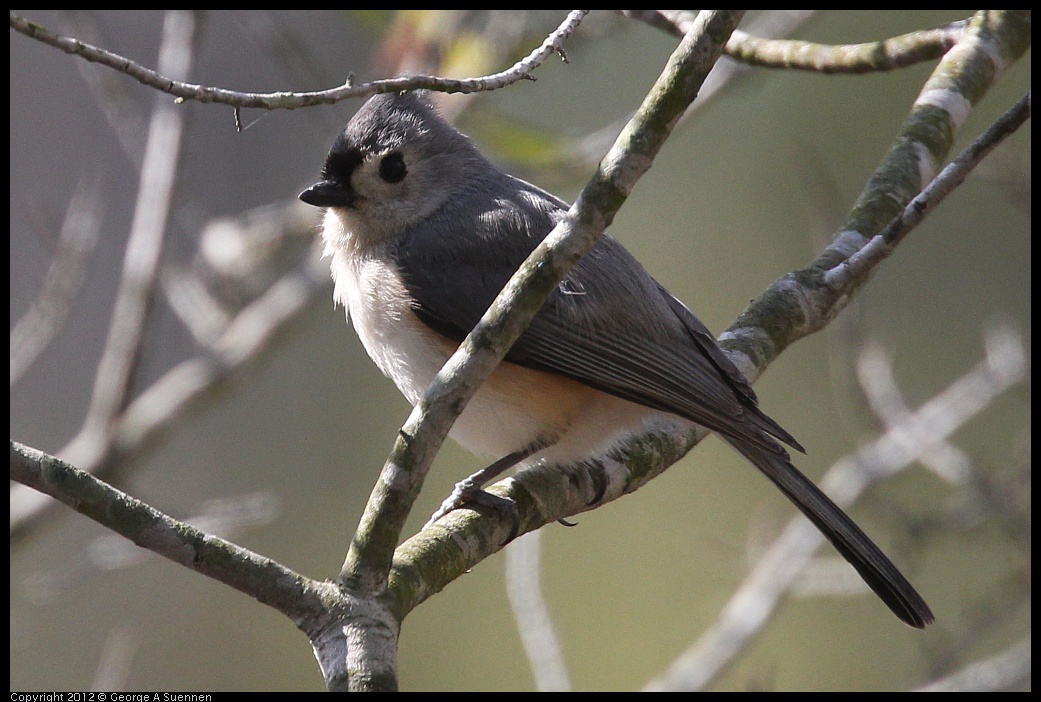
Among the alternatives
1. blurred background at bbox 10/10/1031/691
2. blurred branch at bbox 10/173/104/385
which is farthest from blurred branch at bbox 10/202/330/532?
blurred branch at bbox 10/173/104/385

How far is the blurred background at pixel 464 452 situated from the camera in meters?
4.67

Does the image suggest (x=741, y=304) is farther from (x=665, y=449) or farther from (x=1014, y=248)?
(x=665, y=449)

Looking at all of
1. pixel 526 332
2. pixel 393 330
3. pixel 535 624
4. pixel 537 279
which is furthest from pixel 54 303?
pixel 537 279

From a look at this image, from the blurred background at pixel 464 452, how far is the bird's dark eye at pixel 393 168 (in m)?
0.96

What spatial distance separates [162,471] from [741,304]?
4073 millimetres

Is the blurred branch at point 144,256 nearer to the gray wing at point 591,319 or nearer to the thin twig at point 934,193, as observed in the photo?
the gray wing at point 591,319

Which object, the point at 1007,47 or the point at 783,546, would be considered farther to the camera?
the point at 783,546

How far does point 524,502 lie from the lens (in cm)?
268

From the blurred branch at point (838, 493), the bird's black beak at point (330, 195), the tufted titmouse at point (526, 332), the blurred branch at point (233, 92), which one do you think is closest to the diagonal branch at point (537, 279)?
the blurred branch at point (233, 92)

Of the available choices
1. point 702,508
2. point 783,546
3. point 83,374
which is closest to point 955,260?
point 702,508

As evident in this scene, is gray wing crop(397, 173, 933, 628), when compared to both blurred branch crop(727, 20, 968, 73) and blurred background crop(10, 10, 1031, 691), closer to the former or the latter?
blurred branch crop(727, 20, 968, 73)

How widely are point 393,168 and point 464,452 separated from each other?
3728mm

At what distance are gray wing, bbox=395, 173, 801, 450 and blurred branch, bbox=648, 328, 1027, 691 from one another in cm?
101

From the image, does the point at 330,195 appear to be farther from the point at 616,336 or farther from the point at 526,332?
the point at 616,336
